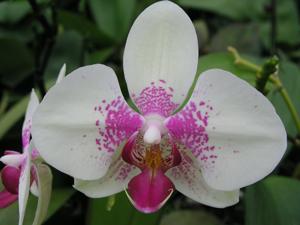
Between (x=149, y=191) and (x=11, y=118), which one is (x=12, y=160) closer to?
(x=149, y=191)

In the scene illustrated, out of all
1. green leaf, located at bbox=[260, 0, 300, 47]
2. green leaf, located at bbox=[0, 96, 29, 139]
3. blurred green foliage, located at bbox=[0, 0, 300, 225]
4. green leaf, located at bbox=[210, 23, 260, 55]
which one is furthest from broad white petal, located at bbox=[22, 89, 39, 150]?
green leaf, located at bbox=[260, 0, 300, 47]

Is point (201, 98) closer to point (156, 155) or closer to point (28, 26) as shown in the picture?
point (156, 155)

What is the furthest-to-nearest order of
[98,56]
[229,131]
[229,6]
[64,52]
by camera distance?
[229,6]
[64,52]
[98,56]
[229,131]

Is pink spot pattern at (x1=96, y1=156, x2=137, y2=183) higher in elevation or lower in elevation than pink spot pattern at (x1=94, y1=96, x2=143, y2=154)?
lower

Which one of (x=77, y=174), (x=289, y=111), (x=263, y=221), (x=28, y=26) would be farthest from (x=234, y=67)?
(x=28, y=26)

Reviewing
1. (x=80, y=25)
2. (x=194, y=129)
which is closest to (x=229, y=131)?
(x=194, y=129)

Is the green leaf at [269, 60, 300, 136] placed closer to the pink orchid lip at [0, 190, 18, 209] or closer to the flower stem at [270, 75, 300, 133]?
the flower stem at [270, 75, 300, 133]

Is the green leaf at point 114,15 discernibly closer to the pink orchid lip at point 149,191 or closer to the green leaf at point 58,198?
the green leaf at point 58,198
